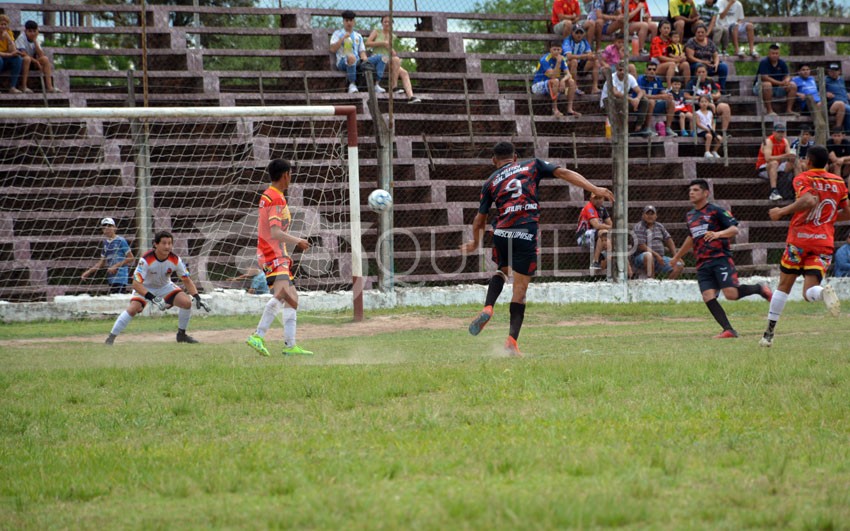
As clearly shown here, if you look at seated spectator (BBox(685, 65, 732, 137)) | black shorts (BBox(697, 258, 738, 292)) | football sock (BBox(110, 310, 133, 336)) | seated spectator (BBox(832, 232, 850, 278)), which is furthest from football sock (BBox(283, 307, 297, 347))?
seated spectator (BBox(685, 65, 732, 137))

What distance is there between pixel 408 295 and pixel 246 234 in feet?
9.86

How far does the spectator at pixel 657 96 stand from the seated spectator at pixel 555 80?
1437 millimetres

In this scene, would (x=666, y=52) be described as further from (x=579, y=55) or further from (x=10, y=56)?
(x=10, y=56)

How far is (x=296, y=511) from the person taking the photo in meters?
4.46

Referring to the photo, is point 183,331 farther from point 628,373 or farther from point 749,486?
point 749,486

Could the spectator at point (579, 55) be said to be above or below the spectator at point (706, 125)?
above

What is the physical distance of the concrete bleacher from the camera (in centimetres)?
1672

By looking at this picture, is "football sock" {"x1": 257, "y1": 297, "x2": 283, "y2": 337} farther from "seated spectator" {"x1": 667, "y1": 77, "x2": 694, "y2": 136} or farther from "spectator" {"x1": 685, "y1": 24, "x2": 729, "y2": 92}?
"spectator" {"x1": 685, "y1": 24, "x2": 729, "y2": 92}

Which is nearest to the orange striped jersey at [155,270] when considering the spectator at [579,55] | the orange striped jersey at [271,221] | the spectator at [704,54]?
the orange striped jersey at [271,221]

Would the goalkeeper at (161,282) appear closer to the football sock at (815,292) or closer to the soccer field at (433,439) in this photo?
the soccer field at (433,439)

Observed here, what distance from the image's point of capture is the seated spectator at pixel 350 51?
64.4 feet

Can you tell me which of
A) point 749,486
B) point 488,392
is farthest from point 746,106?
point 749,486

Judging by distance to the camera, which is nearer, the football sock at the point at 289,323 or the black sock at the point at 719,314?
the football sock at the point at 289,323

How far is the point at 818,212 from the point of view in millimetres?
10469
